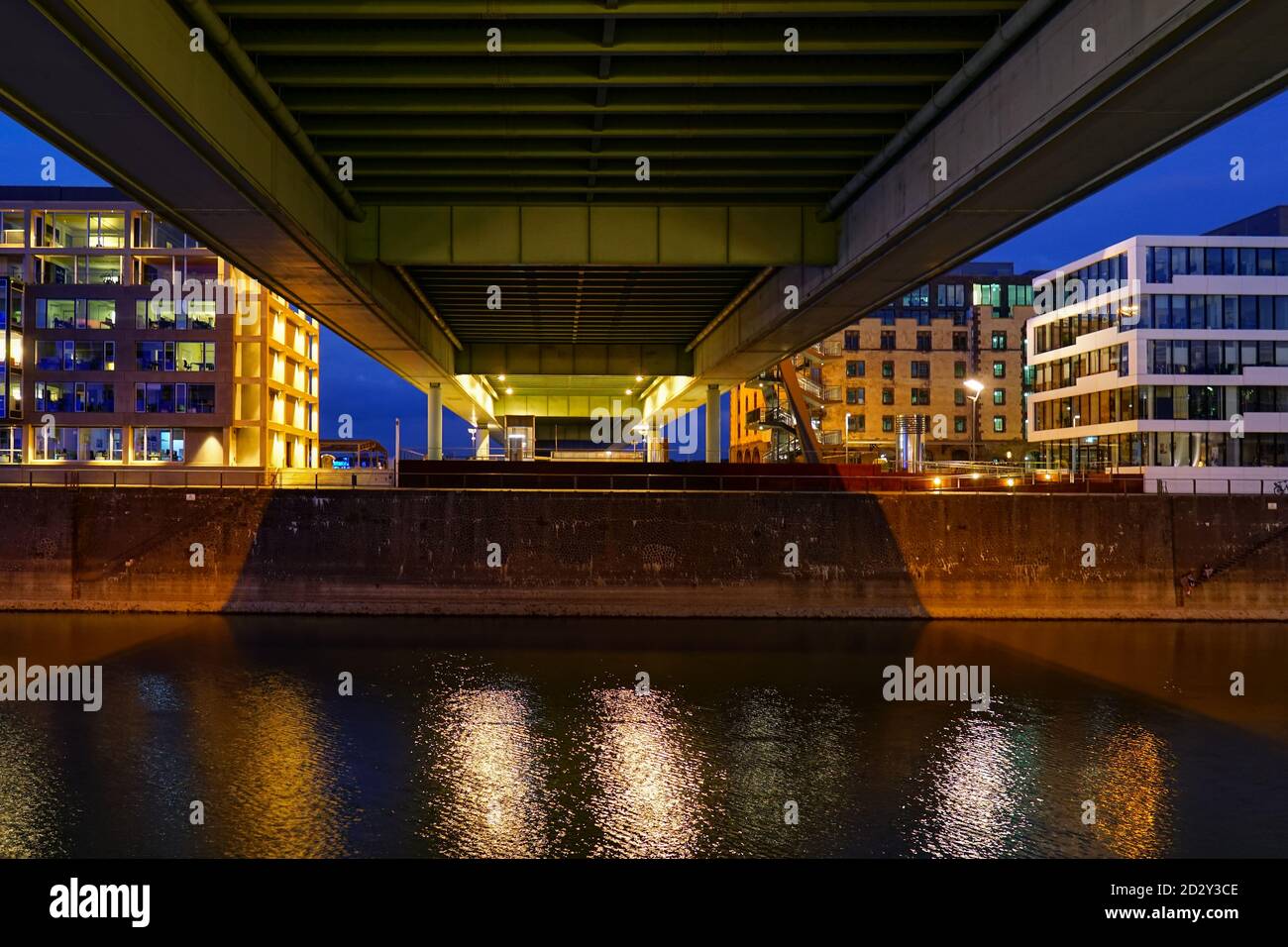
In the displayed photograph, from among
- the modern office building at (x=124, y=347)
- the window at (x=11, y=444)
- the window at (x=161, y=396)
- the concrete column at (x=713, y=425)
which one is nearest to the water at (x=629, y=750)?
the concrete column at (x=713, y=425)

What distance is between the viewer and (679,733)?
16000mm

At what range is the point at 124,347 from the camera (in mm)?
59688

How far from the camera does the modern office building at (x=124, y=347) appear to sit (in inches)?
2331

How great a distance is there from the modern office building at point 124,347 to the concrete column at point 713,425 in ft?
105

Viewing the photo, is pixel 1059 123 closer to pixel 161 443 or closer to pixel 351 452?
pixel 161 443

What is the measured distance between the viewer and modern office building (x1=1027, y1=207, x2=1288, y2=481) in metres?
61.3

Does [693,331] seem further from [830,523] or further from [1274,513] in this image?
[1274,513]

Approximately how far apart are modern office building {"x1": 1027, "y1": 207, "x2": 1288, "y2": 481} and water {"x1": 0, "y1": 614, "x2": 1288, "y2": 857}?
42.8 meters

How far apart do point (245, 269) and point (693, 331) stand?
2207 centimetres

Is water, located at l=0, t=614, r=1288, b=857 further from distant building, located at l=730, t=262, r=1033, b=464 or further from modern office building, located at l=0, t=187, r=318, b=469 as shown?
distant building, located at l=730, t=262, r=1033, b=464

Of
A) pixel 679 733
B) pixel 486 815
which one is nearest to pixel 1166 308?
pixel 679 733

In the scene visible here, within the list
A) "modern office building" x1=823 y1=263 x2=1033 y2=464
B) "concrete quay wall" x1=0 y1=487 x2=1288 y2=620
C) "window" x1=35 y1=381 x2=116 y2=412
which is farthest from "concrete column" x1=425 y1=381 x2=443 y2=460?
"modern office building" x1=823 y1=263 x2=1033 y2=464
